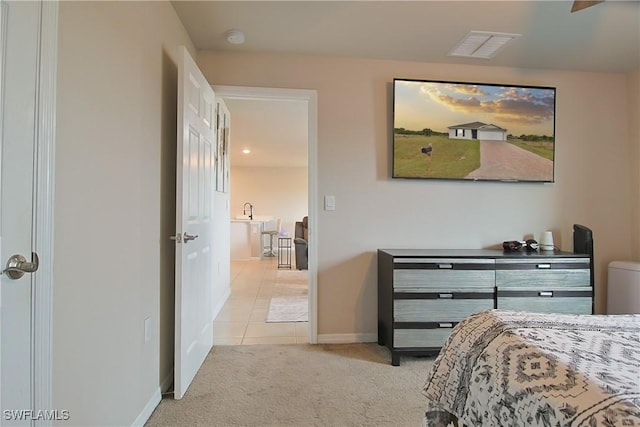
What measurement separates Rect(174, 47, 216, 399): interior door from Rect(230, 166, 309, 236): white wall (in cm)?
705

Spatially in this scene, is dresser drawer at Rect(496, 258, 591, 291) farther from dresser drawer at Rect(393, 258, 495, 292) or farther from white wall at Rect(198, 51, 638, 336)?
white wall at Rect(198, 51, 638, 336)

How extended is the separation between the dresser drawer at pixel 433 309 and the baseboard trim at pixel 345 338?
0.53 metres

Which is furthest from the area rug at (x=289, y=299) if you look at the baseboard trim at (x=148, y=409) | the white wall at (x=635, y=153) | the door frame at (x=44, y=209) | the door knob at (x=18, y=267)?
the white wall at (x=635, y=153)

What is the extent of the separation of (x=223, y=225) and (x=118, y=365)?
266 cm

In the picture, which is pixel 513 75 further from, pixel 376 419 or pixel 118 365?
pixel 118 365

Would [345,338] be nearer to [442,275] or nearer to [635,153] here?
[442,275]

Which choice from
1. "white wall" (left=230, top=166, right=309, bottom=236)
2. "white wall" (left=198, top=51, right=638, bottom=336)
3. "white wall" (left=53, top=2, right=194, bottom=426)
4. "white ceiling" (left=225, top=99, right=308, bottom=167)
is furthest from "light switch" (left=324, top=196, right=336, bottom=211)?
"white wall" (left=230, top=166, right=309, bottom=236)

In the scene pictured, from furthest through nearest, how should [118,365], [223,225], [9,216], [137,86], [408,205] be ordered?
[223,225] → [408,205] → [137,86] → [118,365] → [9,216]

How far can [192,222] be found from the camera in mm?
2180

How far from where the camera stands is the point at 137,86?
1.69 m

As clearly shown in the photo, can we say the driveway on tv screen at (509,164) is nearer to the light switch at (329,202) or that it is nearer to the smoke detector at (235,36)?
the light switch at (329,202)

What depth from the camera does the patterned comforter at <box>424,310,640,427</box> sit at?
0.75 meters

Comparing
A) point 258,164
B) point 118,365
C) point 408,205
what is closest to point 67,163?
point 118,365

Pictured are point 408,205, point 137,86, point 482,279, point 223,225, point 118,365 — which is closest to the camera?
point 118,365
